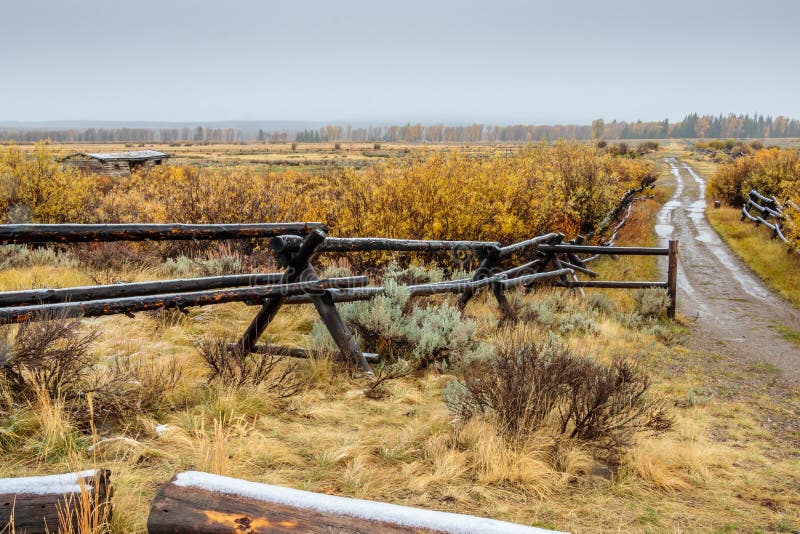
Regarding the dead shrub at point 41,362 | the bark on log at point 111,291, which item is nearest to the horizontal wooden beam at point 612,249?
the bark on log at point 111,291

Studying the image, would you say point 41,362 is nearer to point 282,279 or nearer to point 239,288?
point 239,288

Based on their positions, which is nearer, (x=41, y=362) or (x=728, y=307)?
(x=41, y=362)

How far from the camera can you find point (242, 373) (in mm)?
4984

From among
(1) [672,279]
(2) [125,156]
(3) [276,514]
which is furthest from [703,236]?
(2) [125,156]

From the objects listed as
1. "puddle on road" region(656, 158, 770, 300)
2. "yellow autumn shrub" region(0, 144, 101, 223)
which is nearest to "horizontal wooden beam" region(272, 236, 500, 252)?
"puddle on road" region(656, 158, 770, 300)

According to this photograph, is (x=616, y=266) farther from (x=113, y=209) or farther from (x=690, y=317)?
(x=113, y=209)

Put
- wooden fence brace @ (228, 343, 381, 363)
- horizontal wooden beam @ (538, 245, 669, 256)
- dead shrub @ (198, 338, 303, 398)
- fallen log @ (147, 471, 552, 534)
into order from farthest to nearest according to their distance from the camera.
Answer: horizontal wooden beam @ (538, 245, 669, 256)
wooden fence brace @ (228, 343, 381, 363)
dead shrub @ (198, 338, 303, 398)
fallen log @ (147, 471, 552, 534)

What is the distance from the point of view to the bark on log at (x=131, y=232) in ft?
14.2

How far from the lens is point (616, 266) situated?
640 inches

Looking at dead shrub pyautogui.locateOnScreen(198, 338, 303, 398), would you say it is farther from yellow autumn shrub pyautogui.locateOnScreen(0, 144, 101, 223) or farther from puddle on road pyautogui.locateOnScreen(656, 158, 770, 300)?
puddle on road pyautogui.locateOnScreen(656, 158, 770, 300)

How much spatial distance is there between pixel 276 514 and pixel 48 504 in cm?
98

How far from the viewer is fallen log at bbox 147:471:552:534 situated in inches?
80.6

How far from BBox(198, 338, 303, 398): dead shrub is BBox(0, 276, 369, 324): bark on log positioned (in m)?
0.48

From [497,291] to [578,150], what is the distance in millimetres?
18142
